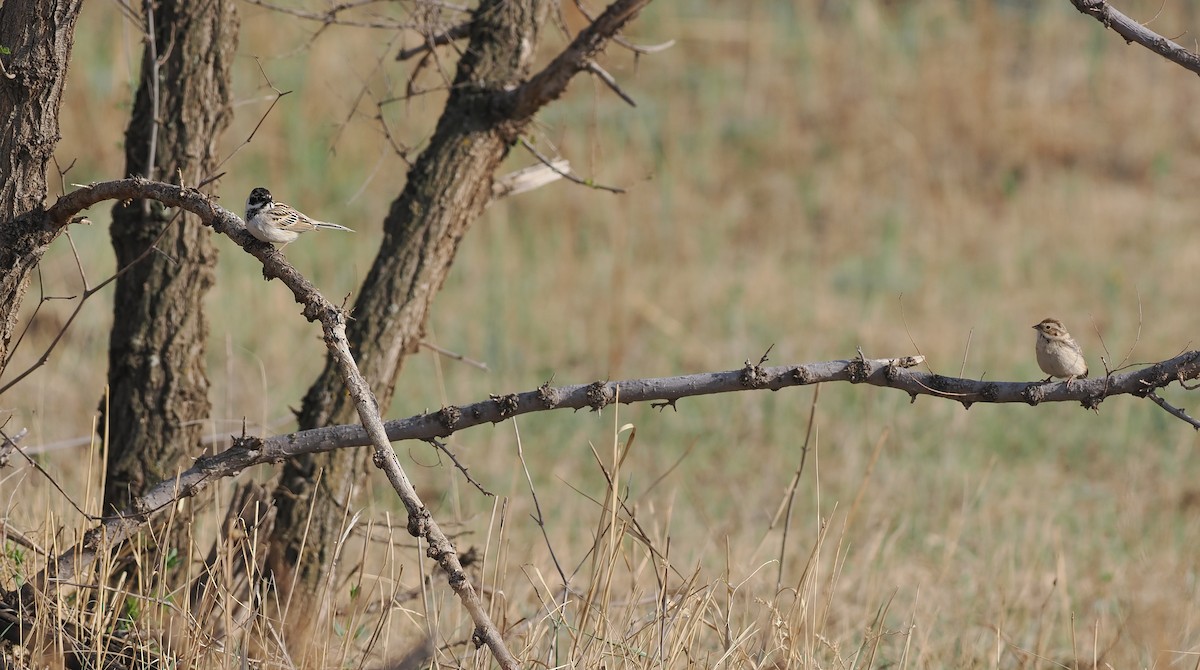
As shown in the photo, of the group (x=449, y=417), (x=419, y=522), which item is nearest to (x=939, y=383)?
(x=449, y=417)

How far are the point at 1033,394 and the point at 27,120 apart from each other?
2.81m

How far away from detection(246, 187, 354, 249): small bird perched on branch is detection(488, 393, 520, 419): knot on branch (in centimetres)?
88

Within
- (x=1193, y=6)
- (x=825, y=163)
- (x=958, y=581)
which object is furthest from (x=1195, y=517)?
(x=1193, y=6)

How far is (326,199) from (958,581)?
26.6ft

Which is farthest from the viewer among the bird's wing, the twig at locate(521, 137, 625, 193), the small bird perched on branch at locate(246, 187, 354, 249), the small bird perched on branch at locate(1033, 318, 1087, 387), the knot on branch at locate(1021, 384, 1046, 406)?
the twig at locate(521, 137, 625, 193)

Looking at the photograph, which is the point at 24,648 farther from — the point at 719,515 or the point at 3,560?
the point at 719,515

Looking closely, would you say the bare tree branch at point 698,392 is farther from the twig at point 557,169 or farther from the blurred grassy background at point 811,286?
the twig at point 557,169

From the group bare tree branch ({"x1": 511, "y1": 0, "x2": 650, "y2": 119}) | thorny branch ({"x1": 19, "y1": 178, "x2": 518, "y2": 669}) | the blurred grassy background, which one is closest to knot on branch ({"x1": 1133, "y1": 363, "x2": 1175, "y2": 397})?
the blurred grassy background

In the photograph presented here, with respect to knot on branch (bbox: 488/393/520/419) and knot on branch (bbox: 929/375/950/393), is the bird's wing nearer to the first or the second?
knot on branch (bbox: 488/393/520/419)

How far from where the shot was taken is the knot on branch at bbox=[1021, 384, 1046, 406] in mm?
3279

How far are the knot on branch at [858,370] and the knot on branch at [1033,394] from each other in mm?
416

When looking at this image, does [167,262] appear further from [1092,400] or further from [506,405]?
[1092,400]

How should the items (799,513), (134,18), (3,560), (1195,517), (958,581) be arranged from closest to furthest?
1. (3,560)
2. (134,18)
3. (958,581)
4. (1195,517)
5. (799,513)

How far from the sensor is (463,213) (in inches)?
187
